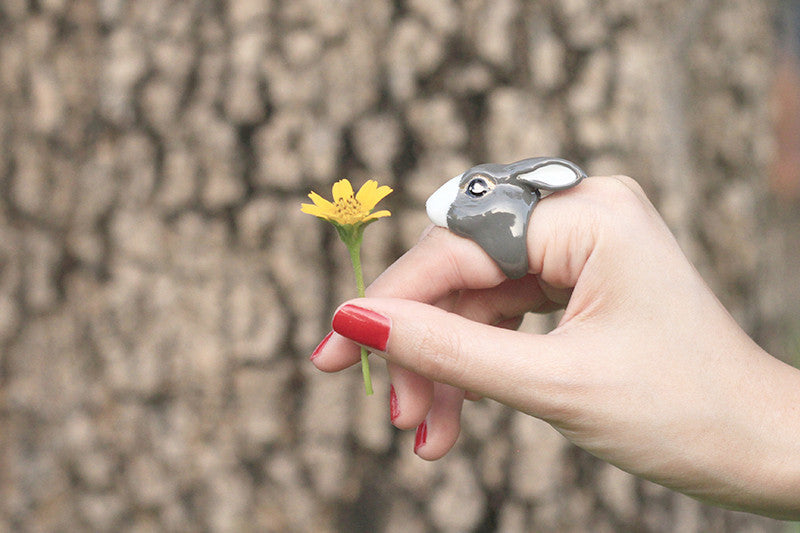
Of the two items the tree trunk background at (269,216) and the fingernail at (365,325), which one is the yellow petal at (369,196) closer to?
the fingernail at (365,325)

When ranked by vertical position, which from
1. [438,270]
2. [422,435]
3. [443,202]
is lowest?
[422,435]

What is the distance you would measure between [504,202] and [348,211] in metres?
0.25

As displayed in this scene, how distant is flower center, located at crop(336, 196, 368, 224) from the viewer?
3.35 feet

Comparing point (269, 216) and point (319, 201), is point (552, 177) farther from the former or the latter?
point (269, 216)

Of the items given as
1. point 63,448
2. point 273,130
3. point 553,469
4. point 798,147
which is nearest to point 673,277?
point 553,469

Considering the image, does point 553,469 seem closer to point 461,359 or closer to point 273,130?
point 461,359

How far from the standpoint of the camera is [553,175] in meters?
1.12

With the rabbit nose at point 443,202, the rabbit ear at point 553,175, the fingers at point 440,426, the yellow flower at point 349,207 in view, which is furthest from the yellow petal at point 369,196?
the fingers at point 440,426

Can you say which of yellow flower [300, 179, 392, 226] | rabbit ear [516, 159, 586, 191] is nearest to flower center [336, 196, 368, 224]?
yellow flower [300, 179, 392, 226]

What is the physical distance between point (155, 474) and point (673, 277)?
4.26ft

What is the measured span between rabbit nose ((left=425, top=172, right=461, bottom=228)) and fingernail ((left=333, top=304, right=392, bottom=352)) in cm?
21

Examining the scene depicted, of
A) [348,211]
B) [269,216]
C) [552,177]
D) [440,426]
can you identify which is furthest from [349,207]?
[269,216]

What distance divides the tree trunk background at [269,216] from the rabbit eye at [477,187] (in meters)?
0.56

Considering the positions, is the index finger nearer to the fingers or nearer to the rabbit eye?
the rabbit eye
